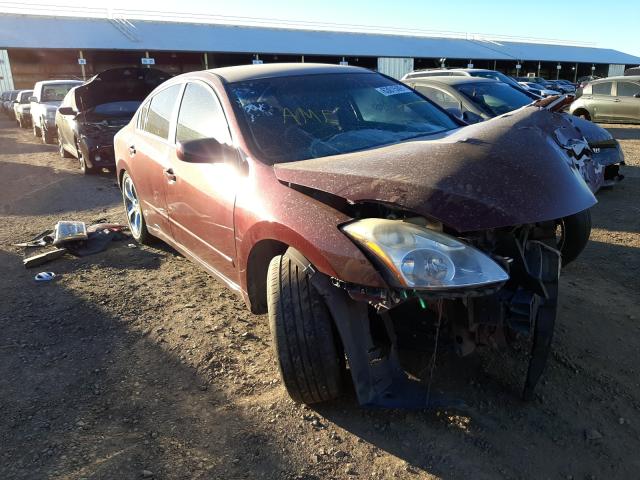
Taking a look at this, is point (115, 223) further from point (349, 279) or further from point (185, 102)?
point (349, 279)

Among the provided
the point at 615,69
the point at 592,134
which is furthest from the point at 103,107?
the point at 615,69

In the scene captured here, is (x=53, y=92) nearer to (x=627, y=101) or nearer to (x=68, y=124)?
(x=68, y=124)

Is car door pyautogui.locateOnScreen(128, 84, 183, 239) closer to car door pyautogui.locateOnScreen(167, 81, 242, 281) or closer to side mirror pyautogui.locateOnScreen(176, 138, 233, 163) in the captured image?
car door pyautogui.locateOnScreen(167, 81, 242, 281)

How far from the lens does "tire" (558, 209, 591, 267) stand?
3.66 m

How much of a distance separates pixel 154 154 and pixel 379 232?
2.72 m

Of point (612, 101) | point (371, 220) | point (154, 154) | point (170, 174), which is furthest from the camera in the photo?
point (612, 101)

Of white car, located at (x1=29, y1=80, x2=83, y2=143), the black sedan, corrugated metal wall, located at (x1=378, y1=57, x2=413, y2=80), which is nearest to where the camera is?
the black sedan

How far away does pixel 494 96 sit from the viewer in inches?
310

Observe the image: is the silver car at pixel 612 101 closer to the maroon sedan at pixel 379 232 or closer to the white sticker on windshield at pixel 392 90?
the white sticker on windshield at pixel 392 90

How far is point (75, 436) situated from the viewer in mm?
2475

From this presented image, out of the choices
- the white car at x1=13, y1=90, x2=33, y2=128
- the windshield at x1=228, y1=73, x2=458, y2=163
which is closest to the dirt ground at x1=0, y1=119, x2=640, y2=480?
the windshield at x1=228, y1=73, x2=458, y2=163

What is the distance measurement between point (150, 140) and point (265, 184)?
6.94 feet

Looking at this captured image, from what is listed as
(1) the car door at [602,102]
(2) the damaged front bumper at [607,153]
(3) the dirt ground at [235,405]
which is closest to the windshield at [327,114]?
(3) the dirt ground at [235,405]

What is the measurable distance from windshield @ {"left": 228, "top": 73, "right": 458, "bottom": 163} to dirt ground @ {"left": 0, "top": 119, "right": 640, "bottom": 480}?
4.27 ft
